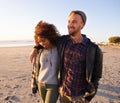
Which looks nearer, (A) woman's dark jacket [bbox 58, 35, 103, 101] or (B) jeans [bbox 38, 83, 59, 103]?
(A) woman's dark jacket [bbox 58, 35, 103, 101]

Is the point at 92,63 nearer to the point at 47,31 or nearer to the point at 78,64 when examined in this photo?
the point at 78,64

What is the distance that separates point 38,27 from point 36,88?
0.90 metres

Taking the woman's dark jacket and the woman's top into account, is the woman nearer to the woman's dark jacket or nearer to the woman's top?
the woman's top

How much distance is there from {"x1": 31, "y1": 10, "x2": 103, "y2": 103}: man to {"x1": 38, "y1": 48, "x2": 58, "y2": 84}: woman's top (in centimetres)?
12

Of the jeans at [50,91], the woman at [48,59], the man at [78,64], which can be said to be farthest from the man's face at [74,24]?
the jeans at [50,91]

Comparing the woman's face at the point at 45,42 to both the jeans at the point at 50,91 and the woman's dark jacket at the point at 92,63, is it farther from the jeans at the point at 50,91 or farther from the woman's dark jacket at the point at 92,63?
the jeans at the point at 50,91

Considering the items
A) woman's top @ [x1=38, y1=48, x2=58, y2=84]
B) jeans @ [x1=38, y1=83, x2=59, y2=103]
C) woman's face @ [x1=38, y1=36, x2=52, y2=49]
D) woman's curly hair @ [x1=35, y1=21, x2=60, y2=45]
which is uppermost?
woman's curly hair @ [x1=35, y1=21, x2=60, y2=45]

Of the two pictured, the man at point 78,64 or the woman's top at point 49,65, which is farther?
the woman's top at point 49,65

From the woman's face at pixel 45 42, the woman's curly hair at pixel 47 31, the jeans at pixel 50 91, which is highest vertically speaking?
the woman's curly hair at pixel 47 31

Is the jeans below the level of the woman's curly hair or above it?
below

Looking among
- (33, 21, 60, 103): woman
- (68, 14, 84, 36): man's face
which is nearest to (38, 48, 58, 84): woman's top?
(33, 21, 60, 103): woman

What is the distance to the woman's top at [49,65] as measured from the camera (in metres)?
3.25

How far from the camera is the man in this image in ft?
9.92

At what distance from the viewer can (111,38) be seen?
128 feet
